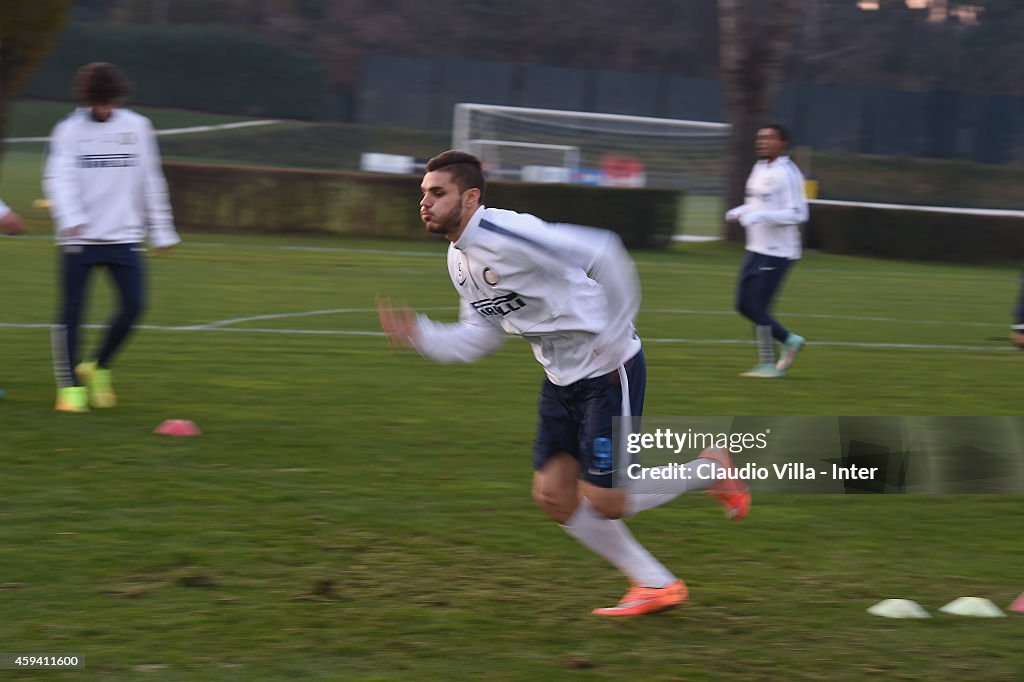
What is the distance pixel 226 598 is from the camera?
521 cm

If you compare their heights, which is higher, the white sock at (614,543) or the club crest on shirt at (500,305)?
the club crest on shirt at (500,305)

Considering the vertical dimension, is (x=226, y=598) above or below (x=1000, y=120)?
below

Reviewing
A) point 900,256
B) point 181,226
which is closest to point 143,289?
point 181,226

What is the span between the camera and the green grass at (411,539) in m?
4.77

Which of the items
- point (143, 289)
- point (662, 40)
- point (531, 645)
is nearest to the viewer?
point (531, 645)

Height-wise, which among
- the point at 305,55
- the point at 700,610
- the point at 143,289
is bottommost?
the point at 700,610

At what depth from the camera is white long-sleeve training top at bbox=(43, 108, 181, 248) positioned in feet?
26.3

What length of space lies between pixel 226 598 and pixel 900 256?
73.6 ft

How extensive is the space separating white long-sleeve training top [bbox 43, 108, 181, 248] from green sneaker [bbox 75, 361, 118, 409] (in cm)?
92

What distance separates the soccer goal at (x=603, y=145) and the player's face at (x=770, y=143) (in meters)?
19.1

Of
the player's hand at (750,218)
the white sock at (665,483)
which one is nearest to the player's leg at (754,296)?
the player's hand at (750,218)

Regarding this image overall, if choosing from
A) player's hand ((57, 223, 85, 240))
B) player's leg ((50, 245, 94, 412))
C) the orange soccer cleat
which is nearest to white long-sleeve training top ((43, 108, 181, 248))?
player's hand ((57, 223, 85, 240))

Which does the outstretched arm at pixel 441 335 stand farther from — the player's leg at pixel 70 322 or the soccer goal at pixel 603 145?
the soccer goal at pixel 603 145

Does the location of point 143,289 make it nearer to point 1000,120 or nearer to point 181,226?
point 181,226
